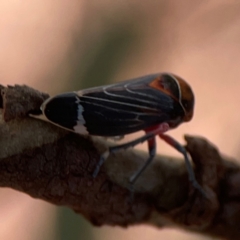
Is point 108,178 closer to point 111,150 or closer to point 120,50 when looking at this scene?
point 111,150

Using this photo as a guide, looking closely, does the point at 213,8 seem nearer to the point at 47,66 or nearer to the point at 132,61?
the point at 132,61

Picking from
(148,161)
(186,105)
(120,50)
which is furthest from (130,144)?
A: (120,50)

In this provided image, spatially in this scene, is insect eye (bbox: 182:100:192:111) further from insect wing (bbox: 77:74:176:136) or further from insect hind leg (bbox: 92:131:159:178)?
insect hind leg (bbox: 92:131:159:178)

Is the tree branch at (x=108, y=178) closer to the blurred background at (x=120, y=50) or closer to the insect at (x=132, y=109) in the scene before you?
the insect at (x=132, y=109)

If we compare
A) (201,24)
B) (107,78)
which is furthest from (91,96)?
(201,24)

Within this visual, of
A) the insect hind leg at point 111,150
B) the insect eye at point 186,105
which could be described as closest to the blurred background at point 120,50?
the insect eye at point 186,105

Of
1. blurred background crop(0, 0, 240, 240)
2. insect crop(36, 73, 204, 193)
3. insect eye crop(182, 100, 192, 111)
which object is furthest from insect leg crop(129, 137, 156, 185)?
blurred background crop(0, 0, 240, 240)
